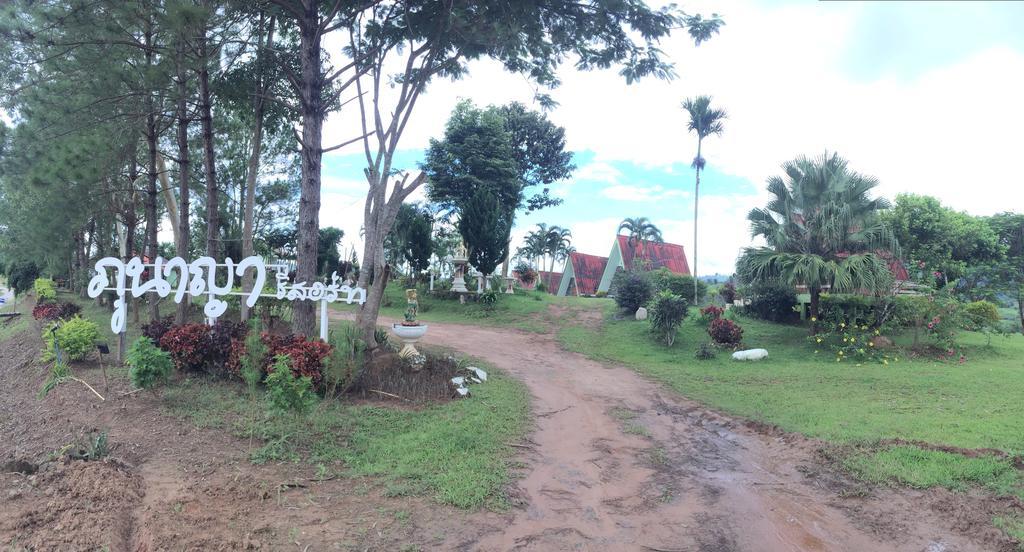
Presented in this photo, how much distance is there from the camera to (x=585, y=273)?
121ft

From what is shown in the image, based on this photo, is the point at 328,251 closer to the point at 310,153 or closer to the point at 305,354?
the point at 310,153

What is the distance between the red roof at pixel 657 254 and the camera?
3297 cm

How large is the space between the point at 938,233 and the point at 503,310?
54.0ft

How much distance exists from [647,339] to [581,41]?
819cm

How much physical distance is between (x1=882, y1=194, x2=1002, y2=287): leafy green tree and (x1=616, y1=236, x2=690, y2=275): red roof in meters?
12.3

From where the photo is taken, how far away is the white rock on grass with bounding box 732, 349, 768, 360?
11758 mm

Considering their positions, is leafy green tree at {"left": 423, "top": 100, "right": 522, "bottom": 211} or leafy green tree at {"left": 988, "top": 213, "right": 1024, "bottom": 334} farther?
leafy green tree at {"left": 423, "top": 100, "right": 522, "bottom": 211}

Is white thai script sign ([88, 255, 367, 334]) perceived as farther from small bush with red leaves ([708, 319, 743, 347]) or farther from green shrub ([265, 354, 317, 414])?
small bush with red leaves ([708, 319, 743, 347])

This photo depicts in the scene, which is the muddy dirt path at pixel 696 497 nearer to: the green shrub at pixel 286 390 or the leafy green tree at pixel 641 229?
the green shrub at pixel 286 390

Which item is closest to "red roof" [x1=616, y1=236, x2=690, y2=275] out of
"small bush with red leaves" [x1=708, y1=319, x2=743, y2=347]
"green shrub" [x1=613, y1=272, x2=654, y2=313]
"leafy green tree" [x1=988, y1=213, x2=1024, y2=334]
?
"green shrub" [x1=613, y1=272, x2=654, y2=313]

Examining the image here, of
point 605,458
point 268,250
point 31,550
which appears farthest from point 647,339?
point 268,250

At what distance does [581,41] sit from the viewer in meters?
9.38

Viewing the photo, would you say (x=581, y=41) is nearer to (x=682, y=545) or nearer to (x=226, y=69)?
(x=226, y=69)

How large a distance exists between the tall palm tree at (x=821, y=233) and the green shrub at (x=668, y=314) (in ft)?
6.49
